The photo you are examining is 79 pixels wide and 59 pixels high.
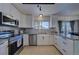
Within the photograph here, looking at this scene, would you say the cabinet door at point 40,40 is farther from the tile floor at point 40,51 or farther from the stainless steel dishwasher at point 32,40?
the tile floor at point 40,51

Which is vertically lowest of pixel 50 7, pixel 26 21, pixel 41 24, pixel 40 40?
pixel 40 40

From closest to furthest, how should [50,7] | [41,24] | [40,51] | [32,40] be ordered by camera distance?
1. [50,7]
2. [40,51]
3. [32,40]
4. [41,24]

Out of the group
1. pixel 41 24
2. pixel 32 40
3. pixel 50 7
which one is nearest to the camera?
pixel 50 7

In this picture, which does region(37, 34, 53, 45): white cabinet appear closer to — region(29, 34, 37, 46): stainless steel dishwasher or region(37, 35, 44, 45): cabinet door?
region(37, 35, 44, 45): cabinet door

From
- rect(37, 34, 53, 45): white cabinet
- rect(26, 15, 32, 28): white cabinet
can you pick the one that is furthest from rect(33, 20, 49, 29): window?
rect(37, 34, 53, 45): white cabinet

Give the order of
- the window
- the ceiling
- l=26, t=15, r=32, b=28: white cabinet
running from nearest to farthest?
1. the ceiling
2. l=26, t=15, r=32, b=28: white cabinet
3. the window

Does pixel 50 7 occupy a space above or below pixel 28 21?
above

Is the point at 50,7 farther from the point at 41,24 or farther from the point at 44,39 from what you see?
the point at 41,24

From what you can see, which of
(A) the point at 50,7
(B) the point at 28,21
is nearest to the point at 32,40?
(B) the point at 28,21

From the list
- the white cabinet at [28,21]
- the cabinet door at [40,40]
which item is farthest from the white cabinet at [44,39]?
the white cabinet at [28,21]

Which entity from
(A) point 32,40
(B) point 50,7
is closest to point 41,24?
(A) point 32,40

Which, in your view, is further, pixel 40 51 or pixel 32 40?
pixel 32 40
